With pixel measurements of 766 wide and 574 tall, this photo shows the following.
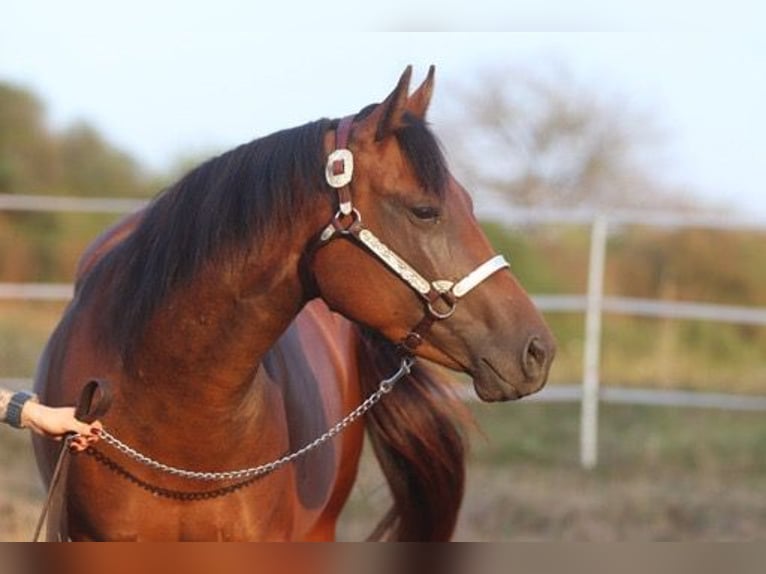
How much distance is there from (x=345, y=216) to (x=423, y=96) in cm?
33

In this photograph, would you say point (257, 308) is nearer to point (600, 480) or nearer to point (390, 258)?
point (390, 258)

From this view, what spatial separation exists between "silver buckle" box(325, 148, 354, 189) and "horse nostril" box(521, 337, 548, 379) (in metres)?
0.51

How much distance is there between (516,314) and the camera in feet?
9.57

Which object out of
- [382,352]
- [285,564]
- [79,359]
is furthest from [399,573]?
[382,352]

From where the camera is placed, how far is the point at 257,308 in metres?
3.02

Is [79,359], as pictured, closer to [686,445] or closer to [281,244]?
[281,244]

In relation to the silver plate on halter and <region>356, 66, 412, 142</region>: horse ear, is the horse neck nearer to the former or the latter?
the silver plate on halter

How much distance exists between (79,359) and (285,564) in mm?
916

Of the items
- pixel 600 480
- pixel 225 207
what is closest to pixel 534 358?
pixel 225 207

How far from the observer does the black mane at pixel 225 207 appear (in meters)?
2.95

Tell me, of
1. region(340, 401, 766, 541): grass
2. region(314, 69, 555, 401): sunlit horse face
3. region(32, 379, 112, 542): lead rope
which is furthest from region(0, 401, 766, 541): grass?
region(314, 69, 555, 401): sunlit horse face

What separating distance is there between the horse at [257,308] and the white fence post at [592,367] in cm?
488

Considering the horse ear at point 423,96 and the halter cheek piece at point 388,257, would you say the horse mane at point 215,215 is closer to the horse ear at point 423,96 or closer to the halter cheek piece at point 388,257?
the halter cheek piece at point 388,257

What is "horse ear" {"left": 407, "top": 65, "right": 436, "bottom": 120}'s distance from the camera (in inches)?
118
